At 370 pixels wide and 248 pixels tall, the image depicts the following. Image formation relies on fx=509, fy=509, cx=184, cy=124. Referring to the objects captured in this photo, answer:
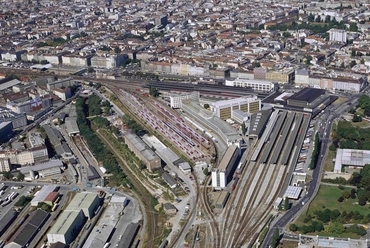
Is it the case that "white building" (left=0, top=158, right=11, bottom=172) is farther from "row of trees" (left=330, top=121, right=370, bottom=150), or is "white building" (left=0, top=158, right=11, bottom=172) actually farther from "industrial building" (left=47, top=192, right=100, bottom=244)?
"row of trees" (left=330, top=121, right=370, bottom=150)

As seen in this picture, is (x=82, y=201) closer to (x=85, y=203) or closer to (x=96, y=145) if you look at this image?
(x=85, y=203)

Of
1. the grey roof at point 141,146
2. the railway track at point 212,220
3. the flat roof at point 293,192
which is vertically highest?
the grey roof at point 141,146

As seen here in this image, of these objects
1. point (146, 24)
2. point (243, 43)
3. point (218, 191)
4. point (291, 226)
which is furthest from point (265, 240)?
point (146, 24)

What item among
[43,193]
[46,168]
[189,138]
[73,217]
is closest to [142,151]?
[189,138]

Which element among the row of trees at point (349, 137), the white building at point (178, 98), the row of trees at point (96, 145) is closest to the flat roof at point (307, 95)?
the row of trees at point (349, 137)

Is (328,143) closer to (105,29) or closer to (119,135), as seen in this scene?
(119,135)

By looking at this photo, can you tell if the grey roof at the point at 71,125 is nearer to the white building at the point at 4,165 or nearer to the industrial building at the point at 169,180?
the white building at the point at 4,165
